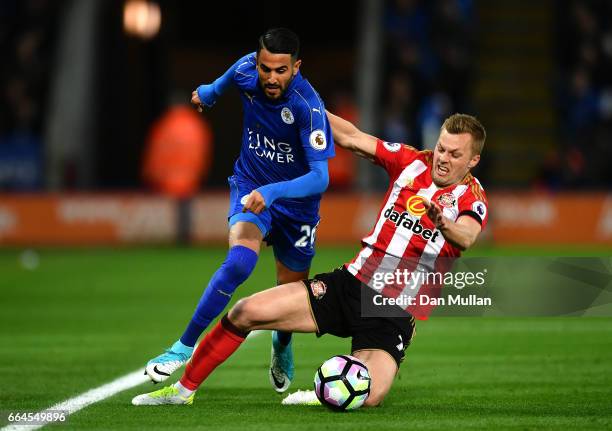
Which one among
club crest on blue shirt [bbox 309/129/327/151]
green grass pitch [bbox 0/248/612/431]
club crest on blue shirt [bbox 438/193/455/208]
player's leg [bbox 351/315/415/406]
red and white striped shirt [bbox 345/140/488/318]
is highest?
club crest on blue shirt [bbox 309/129/327/151]

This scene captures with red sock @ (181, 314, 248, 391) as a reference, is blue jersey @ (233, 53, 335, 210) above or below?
above

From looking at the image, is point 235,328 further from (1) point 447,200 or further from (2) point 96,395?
(1) point 447,200

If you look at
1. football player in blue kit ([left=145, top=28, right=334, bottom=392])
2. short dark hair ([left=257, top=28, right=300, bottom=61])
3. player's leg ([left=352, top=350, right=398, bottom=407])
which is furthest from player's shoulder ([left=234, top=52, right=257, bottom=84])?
player's leg ([left=352, top=350, right=398, bottom=407])

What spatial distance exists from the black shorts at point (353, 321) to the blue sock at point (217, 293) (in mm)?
373

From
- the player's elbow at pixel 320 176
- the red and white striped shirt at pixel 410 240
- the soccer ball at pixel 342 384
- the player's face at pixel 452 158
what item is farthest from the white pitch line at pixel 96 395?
the player's face at pixel 452 158

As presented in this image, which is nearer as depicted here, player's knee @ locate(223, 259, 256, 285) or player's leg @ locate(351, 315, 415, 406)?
player's leg @ locate(351, 315, 415, 406)

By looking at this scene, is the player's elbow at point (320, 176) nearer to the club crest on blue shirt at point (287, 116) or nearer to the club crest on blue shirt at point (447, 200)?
the club crest on blue shirt at point (287, 116)

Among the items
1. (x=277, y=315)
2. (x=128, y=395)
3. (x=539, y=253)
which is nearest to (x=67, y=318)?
(x=128, y=395)

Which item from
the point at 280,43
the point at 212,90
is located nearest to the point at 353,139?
the point at 280,43

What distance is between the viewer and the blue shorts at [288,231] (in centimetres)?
741

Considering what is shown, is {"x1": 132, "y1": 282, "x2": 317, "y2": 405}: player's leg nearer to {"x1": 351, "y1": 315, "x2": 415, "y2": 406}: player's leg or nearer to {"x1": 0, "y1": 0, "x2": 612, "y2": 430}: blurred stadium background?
{"x1": 351, "y1": 315, "x2": 415, "y2": 406}: player's leg

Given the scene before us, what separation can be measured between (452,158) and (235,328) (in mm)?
1495

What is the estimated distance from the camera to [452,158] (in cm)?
654

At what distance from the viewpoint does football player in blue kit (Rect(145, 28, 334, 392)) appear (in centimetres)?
668
